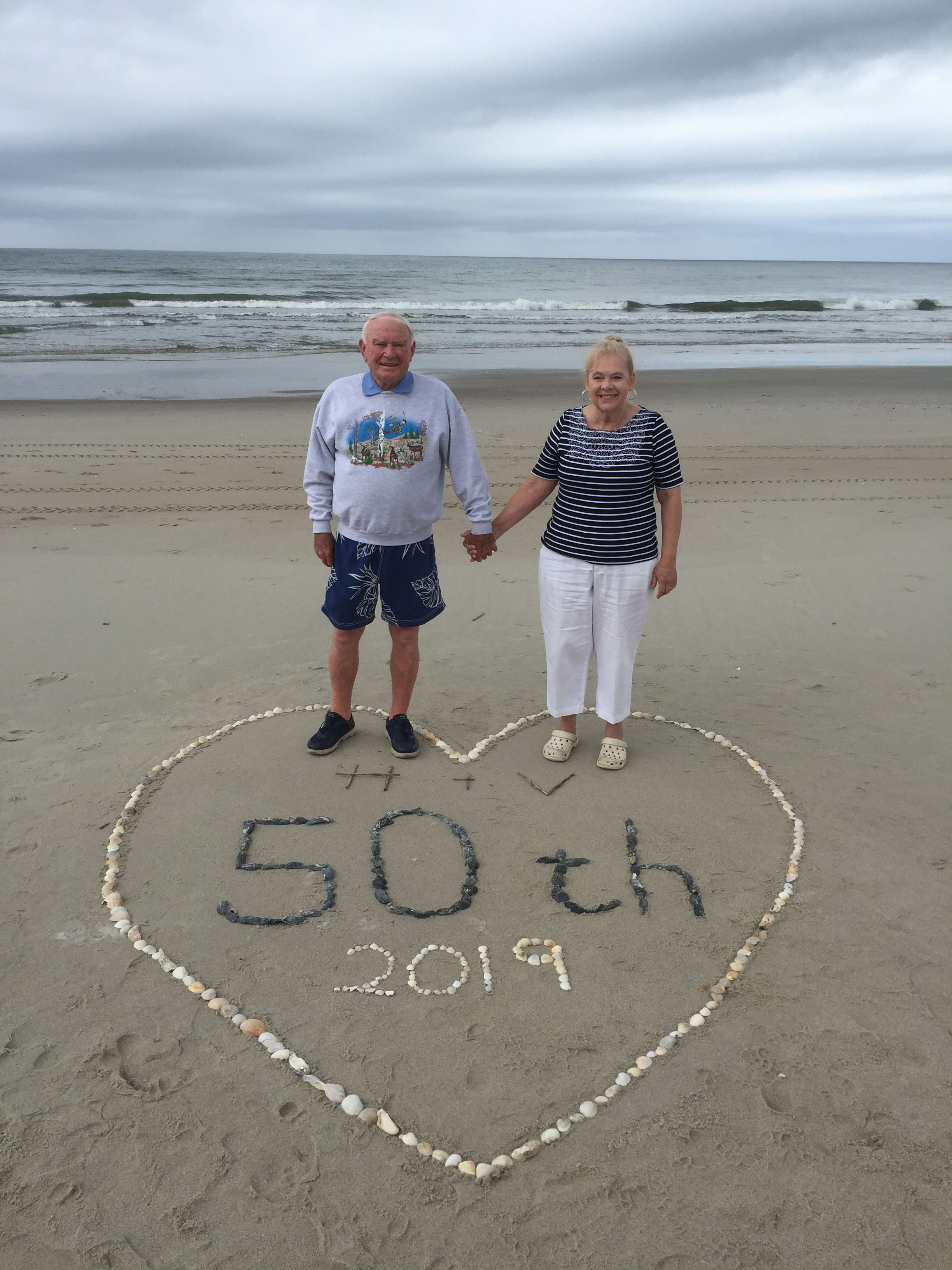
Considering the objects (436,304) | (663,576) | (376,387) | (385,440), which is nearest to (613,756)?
(663,576)

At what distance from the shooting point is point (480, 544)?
14.1ft

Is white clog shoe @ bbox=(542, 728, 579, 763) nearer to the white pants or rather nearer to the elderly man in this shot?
the white pants

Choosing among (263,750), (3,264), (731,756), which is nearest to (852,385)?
(731,756)

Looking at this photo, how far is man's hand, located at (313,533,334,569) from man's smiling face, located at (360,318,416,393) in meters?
0.75

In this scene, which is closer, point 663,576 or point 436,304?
point 663,576

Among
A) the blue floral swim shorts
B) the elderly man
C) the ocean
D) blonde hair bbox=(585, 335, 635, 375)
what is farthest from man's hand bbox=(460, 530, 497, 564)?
the ocean

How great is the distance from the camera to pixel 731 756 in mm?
4461

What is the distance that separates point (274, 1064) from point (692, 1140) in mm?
1234

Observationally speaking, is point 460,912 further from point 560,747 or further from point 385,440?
point 385,440

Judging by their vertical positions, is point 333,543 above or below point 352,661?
above

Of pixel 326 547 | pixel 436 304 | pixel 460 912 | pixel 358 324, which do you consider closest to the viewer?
pixel 460 912

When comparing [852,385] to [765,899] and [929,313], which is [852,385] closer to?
[765,899]

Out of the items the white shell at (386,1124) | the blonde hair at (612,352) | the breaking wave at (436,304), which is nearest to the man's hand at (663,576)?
the blonde hair at (612,352)

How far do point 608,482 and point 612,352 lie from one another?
54 cm
